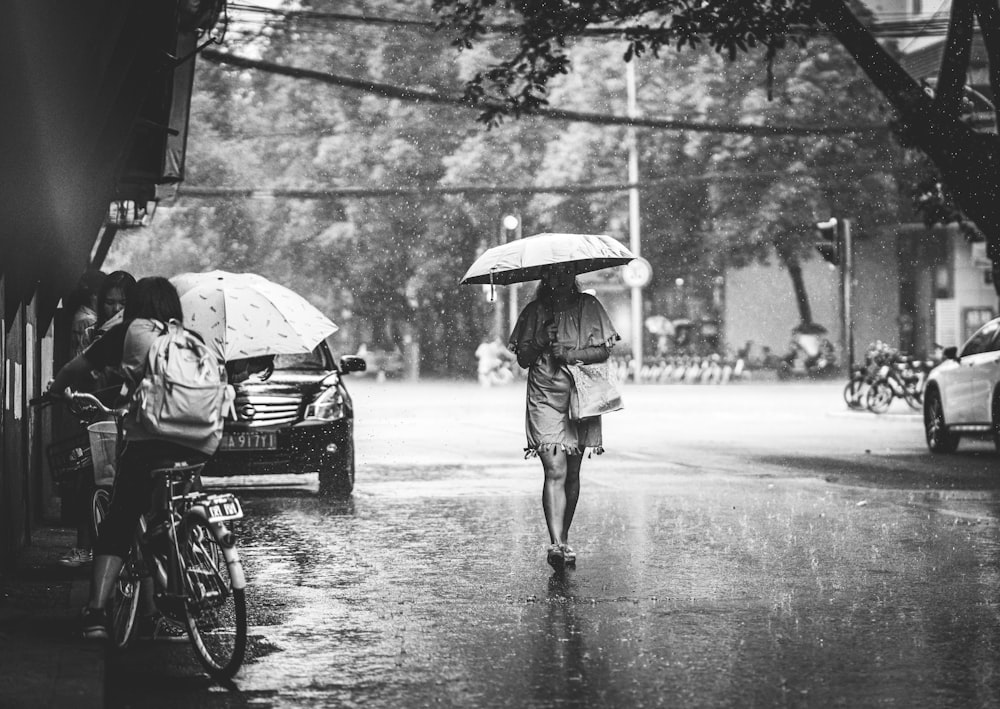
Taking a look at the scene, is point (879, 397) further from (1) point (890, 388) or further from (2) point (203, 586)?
(2) point (203, 586)

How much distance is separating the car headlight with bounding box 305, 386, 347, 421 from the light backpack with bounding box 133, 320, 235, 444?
23.2 feet

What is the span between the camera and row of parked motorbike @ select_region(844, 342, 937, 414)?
27.7m

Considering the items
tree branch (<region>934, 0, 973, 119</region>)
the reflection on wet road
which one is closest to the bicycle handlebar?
the reflection on wet road

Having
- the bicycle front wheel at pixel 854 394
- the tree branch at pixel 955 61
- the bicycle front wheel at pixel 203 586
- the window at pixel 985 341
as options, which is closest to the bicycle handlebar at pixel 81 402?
the bicycle front wheel at pixel 203 586

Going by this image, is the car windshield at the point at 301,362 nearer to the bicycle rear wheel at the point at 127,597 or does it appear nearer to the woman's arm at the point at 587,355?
the woman's arm at the point at 587,355

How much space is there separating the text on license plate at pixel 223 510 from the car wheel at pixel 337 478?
7.17 meters

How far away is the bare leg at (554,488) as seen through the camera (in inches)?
345

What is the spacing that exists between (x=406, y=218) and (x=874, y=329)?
16.0 m

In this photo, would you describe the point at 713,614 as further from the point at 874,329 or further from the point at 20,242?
the point at 874,329

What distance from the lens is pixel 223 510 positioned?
597 cm

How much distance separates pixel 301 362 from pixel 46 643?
323 inches

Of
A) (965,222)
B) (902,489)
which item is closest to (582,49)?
(965,222)

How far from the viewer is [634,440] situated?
21.2 metres

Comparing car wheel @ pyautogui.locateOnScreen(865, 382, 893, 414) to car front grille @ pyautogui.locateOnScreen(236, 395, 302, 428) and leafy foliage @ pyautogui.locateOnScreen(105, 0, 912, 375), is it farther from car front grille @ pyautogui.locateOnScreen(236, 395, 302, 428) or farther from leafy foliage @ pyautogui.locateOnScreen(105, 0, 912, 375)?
car front grille @ pyautogui.locateOnScreen(236, 395, 302, 428)
